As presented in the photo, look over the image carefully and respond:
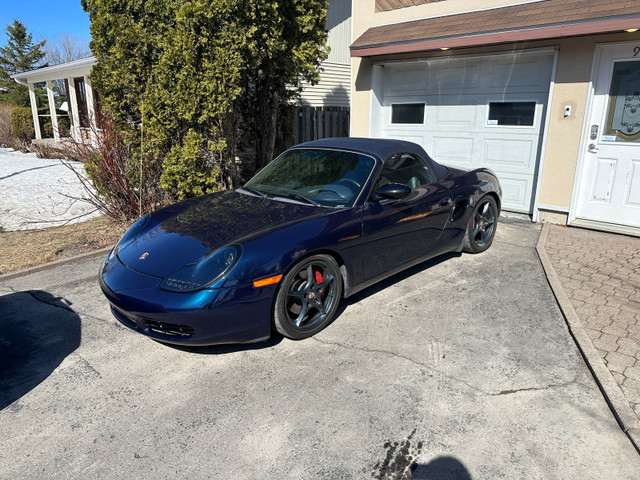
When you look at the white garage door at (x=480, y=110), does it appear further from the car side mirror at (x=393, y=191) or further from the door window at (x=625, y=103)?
the car side mirror at (x=393, y=191)

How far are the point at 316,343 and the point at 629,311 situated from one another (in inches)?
113

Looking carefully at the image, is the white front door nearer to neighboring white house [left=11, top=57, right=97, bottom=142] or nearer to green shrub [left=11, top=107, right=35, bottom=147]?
neighboring white house [left=11, top=57, right=97, bottom=142]

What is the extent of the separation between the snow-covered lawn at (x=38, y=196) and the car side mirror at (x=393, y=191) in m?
4.43

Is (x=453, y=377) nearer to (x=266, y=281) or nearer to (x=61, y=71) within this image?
(x=266, y=281)

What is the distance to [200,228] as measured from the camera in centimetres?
371

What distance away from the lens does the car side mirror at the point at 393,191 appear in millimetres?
4012

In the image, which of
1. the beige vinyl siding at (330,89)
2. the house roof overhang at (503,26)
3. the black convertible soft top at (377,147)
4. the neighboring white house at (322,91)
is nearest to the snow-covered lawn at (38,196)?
the neighboring white house at (322,91)

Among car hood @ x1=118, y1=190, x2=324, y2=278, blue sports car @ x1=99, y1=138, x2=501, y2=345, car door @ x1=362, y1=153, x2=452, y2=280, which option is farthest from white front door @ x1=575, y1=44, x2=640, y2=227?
car hood @ x1=118, y1=190, x2=324, y2=278

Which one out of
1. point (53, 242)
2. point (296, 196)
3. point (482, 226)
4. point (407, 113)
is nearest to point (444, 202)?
point (482, 226)

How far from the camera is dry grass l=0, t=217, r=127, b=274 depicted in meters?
5.49

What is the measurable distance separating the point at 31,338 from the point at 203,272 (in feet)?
5.62

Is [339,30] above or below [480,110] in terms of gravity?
above

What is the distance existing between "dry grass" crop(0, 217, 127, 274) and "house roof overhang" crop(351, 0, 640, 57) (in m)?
5.18

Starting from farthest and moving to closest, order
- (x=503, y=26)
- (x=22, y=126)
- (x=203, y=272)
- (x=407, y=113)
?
(x=22, y=126)
(x=407, y=113)
(x=503, y=26)
(x=203, y=272)
